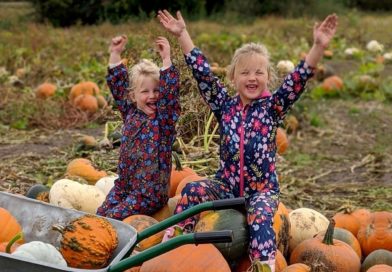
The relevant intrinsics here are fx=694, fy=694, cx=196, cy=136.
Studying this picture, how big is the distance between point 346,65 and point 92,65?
22.1 ft

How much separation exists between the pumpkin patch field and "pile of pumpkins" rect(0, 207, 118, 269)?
0.06m

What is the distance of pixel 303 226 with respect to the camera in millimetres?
4449

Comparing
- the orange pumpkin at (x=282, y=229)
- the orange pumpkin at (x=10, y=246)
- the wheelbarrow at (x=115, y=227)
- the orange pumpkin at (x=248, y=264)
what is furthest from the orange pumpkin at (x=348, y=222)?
the orange pumpkin at (x=10, y=246)

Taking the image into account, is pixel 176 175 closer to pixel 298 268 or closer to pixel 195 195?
pixel 195 195

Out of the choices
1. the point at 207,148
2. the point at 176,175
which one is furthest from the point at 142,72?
the point at 207,148

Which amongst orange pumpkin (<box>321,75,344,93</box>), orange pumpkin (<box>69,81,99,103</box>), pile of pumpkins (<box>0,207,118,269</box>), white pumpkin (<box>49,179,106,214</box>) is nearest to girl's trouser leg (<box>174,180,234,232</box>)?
pile of pumpkins (<box>0,207,118,269</box>)

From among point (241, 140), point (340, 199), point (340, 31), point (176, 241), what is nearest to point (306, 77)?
point (241, 140)

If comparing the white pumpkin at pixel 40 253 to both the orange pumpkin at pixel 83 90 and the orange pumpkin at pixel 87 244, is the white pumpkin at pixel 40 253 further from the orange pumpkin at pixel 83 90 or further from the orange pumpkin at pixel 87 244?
the orange pumpkin at pixel 83 90

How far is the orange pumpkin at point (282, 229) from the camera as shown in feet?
13.4

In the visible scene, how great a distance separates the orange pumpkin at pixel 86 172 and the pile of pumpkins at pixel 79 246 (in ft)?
7.04

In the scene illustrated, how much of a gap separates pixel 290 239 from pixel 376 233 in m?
0.54

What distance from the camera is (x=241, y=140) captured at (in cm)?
416

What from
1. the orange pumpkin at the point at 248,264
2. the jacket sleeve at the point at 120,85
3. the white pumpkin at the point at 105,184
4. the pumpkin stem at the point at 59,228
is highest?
the jacket sleeve at the point at 120,85

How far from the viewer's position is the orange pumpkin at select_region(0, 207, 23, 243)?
354 centimetres
